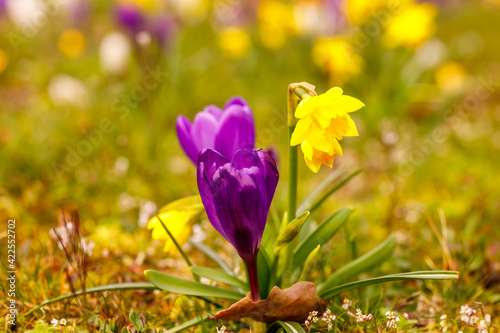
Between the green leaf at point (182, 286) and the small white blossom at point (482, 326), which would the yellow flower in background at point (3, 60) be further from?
the small white blossom at point (482, 326)

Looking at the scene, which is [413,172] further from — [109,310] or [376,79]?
[109,310]

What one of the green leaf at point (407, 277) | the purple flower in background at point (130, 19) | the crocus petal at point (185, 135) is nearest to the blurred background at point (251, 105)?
the purple flower in background at point (130, 19)

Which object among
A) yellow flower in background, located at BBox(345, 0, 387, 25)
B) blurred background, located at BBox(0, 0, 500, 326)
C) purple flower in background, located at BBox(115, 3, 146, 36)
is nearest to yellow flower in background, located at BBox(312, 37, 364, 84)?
blurred background, located at BBox(0, 0, 500, 326)

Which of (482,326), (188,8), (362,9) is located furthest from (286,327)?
(188,8)

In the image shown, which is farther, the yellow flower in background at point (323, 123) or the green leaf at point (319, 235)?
the green leaf at point (319, 235)

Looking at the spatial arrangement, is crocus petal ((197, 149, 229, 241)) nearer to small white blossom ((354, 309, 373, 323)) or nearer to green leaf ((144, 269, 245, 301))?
green leaf ((144, 269, 245, 301))

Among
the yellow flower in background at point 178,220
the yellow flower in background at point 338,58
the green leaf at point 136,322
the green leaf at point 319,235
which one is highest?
the yellow flower in background at point 338,58

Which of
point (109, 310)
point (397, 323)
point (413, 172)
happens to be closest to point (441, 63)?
point (413, 172)
